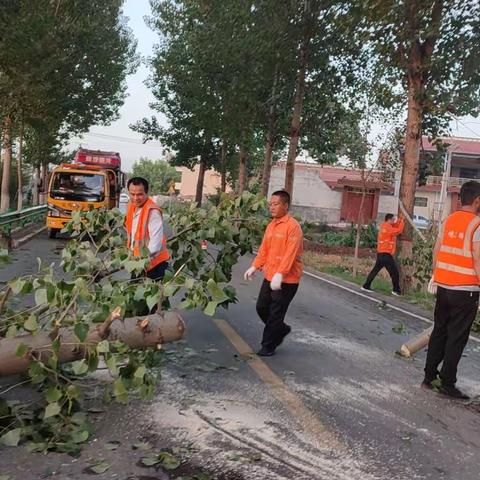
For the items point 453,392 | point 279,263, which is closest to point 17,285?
point 279,263

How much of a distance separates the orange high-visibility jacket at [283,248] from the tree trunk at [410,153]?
6880mm

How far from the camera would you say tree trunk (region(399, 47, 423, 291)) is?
12.4 metres

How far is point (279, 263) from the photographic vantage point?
6.44 m

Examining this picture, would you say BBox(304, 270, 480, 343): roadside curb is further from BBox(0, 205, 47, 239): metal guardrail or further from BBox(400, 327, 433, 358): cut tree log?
BBox(0, 205, 47, 239): metal guardrail

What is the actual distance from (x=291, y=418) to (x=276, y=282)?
1860mm

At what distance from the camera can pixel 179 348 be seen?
6.45 m

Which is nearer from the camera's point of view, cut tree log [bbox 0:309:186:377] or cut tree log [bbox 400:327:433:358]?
cut tree log [bbox 0:309:186:377]

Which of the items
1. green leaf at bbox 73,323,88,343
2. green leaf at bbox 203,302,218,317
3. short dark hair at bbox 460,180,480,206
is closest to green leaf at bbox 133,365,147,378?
green leaf at bbox 73,323,88,343

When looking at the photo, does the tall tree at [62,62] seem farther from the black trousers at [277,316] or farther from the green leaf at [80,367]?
the green leaf at [80,367]

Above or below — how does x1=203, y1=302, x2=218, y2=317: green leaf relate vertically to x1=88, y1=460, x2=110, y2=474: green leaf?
above

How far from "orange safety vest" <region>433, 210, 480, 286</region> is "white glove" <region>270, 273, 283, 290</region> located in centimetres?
149

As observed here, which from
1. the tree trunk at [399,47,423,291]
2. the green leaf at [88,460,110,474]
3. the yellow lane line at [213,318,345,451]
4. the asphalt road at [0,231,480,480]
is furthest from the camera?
the tree trunk at [399,47,423,291]

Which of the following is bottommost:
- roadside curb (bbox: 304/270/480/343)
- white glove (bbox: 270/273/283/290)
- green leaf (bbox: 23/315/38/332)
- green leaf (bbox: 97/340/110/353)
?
roadside curb (bbox: 304/270/480/343)

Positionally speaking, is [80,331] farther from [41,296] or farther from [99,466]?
[99,466]
